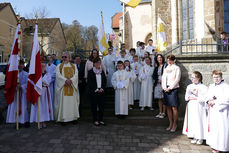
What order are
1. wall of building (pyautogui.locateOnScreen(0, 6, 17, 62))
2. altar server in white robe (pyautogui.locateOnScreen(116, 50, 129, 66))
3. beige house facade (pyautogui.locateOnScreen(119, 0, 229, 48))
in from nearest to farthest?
altar server in white robe (pyautogui.locateOnScreen(116, 50, 129, 66)) < beige house facade (pyautogui.locateOnScreen(119, 0, 229, 48)) < wall of building (pyautogui.locateOnScreen(0, 6, 17, 62))

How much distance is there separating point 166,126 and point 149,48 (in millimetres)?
4524

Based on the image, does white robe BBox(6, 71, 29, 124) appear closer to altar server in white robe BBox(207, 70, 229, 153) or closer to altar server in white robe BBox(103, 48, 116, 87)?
altar server in white robe BBox(103, 48, 116, 87)

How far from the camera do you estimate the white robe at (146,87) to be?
578 cm

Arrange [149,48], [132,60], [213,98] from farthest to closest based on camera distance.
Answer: [149,48]
[132,60]
[213,98]

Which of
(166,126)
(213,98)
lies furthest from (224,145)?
(166,126)

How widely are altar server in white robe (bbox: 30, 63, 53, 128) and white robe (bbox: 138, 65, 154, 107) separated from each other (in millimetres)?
3114

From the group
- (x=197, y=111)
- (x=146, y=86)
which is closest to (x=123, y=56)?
(x=146, y=86)

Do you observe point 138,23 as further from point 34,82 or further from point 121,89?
point 34,82

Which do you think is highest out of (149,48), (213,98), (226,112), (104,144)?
(149,48)

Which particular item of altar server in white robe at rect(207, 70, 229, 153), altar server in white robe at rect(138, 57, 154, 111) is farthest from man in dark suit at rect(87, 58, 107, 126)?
altar server in white robe at rect(207, 70, 229, 153)

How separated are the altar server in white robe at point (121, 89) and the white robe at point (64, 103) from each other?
1.37 metres

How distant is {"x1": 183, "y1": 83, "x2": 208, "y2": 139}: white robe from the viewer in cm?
409

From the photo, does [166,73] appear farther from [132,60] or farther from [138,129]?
[132,60]

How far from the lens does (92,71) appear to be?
5.32 metres
